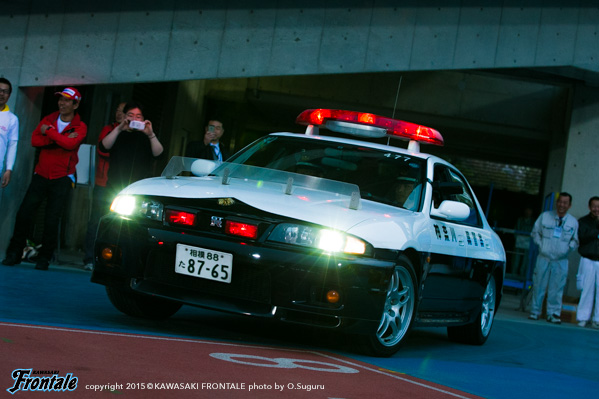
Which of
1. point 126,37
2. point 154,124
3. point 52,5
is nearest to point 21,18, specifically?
point 52,5

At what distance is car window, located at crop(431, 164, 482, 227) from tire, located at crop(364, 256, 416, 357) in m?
0.84

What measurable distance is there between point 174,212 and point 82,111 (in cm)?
832

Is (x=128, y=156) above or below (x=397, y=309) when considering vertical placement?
above

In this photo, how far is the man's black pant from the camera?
1043 cm

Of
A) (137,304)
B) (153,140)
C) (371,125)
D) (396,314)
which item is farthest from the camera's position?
(153,140)

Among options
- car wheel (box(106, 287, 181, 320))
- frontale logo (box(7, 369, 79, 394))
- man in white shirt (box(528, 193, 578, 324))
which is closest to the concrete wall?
man in white shirt (box(528, 193, 578, 324))

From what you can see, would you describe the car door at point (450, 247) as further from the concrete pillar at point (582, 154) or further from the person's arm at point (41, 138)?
the concrete pillar at point (582, 154)

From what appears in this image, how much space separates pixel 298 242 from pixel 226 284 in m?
0.51

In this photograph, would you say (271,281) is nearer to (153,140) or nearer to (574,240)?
(153,140)

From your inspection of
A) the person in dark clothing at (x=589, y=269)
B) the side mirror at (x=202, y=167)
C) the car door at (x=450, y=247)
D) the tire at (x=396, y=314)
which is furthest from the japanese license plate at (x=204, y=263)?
the person in dark clothing at (x=589, y=269)

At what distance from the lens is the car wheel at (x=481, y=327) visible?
8.73 m

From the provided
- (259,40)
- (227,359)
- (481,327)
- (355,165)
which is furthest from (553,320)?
(227,359)

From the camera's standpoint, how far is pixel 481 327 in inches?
347

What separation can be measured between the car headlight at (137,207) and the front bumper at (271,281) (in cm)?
8
